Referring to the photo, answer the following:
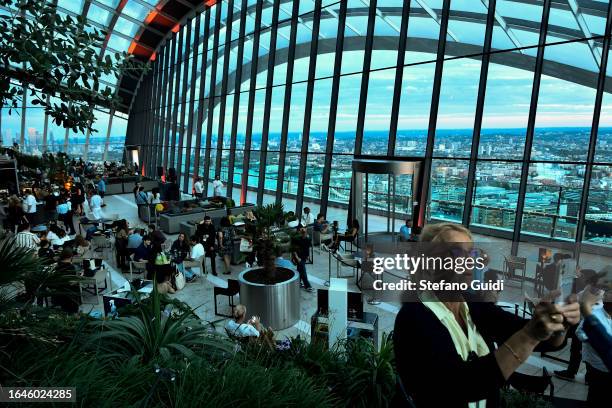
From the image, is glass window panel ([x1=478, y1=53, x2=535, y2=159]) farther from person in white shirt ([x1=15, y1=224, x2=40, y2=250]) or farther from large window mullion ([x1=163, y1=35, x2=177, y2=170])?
large window mullion ([x1=163, y1=35, x2=177, y2=170])

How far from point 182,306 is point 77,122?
180 cm

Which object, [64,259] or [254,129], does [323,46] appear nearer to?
[254,129]

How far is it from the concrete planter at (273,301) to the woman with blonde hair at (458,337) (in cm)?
544

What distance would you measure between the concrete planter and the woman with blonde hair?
544 cm

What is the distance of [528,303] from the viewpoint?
241 inches

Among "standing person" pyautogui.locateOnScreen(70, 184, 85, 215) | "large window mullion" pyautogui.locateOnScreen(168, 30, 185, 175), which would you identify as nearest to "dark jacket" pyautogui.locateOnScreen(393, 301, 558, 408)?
"standing person" pyautogui.locateOnScreen(70, 184, 85, 215)

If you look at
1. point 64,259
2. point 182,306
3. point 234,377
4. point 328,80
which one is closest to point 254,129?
point 328,80

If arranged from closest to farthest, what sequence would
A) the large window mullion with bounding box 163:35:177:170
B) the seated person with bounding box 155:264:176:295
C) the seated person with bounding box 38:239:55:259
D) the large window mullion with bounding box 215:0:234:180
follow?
the seated person with bounding box 155:264:176:295, the seated person with bounding box 38:239:55:259, the large window mullion with bounding box 215:0:234:180, the large window mullion with bounding box 163:35:177:170

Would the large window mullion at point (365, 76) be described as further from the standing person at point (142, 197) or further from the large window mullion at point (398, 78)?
the standing person at point (142, 197)

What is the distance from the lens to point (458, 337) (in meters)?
1.38

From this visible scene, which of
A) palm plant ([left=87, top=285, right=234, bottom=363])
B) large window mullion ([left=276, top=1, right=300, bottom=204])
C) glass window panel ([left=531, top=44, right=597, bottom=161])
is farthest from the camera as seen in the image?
large window mullion ([left=276, top=1, right=300, bottom=204])

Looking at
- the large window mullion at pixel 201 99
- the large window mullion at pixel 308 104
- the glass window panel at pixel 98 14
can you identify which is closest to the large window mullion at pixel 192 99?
the large window mullion at pixel 201 99

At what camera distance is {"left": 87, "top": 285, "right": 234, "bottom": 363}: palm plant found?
2.81 metres

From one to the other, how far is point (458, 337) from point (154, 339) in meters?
2.27
